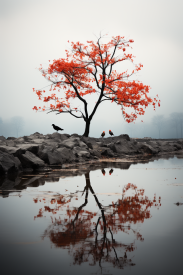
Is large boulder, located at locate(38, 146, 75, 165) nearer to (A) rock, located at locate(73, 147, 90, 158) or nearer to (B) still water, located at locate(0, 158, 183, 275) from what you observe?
(A) rock, located at locate(73, 147, 90, 158)

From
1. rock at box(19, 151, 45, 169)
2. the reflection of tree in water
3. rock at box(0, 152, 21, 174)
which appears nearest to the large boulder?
rock at box(19, 151, 45, 169)

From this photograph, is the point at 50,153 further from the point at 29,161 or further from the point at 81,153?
the point at 81,153

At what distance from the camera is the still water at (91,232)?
7.07 ft

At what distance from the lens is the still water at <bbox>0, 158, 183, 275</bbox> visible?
2.16m

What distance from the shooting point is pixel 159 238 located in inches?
105

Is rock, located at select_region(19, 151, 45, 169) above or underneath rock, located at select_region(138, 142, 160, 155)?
underneath

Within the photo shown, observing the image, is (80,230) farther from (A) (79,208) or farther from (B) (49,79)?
(B) (49,79)

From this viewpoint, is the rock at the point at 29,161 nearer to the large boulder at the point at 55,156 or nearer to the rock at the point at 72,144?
the large boulder at the point at 55,156

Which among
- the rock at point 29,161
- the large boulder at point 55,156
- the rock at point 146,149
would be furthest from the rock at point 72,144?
the rock at point 146,149

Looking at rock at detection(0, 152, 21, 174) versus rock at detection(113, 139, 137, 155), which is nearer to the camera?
rock at detection(0, 152, 21, 174)

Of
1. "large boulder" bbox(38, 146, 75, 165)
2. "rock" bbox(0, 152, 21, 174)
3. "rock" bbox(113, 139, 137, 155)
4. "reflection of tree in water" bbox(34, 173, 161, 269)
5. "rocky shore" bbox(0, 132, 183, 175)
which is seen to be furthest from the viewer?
"rock" bbox(113, 139, 137, 155)

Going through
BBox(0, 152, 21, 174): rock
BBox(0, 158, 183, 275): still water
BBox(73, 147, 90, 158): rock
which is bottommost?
BBox(0, 158, 183, 275): still water

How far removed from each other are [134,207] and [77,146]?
31.6 ft

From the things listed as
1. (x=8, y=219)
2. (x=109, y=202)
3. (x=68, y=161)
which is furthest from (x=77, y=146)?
(x=8, y=219)
